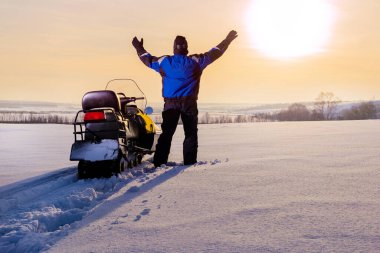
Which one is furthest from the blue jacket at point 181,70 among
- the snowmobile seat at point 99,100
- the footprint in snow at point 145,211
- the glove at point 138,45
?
the footprint in snow at point 145,211

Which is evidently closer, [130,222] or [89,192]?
[130,222]

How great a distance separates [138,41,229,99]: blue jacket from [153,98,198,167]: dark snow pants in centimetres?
12

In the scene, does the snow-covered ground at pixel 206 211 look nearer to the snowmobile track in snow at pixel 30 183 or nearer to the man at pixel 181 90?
the snowmobile track in snow at pixel 30 183

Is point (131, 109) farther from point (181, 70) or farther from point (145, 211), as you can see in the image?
point (145, 211)

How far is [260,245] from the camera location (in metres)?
2.28

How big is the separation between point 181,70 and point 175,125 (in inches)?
33.1

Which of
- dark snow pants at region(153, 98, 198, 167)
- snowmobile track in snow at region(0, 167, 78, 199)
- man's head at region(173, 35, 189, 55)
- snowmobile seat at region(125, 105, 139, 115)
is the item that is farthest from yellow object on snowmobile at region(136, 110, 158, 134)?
snowmobile track in snow at region(0, 167, 78, 199)

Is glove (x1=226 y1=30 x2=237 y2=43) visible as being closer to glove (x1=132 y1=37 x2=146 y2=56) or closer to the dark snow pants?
A: the dark snow pants

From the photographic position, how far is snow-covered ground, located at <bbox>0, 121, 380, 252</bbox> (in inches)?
93.6

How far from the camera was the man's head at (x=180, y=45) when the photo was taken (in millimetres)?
6090

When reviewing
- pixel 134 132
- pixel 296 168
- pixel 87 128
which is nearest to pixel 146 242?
pixel 296 168

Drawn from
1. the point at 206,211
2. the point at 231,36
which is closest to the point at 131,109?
the point at 231,36

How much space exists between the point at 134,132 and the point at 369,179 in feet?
11.7

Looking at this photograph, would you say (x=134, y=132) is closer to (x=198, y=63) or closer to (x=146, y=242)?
(x=198, y=63)
